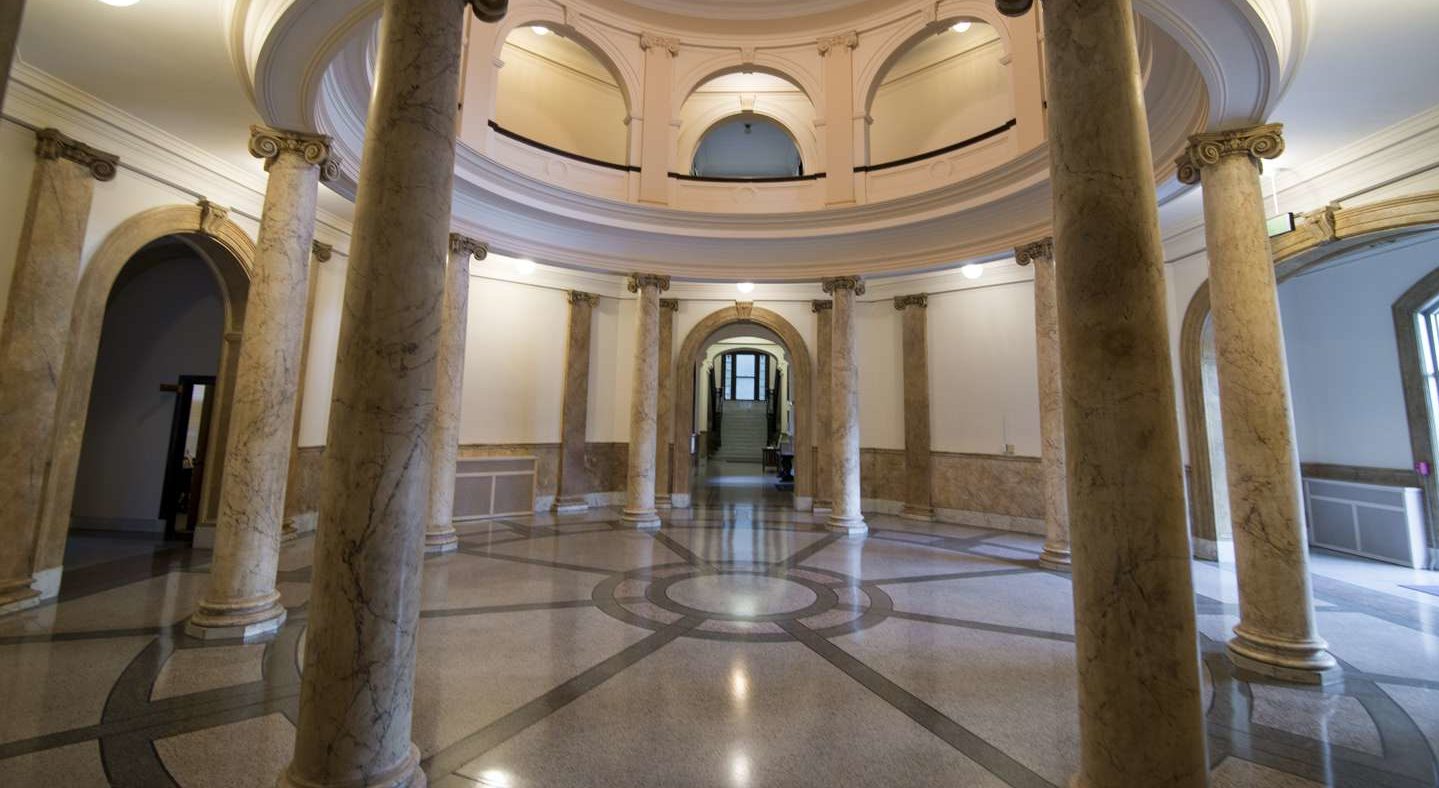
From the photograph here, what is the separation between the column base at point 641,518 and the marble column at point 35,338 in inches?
270

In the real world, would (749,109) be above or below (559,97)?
below

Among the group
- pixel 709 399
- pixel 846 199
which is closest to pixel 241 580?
pixel 846 199

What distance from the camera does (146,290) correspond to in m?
9.37

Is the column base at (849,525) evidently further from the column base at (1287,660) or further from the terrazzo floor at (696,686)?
the column base at (1287,660)

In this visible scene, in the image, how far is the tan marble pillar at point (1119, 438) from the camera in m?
2.44

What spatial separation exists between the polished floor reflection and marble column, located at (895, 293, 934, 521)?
460 cm

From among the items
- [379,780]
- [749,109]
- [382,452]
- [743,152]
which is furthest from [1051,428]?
[743,152]

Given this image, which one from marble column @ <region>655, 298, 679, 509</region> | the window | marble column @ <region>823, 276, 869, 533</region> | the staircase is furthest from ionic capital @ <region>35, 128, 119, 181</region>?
the window

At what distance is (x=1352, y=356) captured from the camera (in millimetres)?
9586

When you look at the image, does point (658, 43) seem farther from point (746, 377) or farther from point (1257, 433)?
point (746, 377)

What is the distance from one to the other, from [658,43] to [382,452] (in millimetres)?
10463

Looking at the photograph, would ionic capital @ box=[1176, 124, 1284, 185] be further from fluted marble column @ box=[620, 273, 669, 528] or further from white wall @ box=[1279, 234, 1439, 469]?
fluted marble column @ box=[620, 273, 669, 528]

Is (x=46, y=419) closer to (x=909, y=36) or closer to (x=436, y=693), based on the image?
(x=436, y=693)

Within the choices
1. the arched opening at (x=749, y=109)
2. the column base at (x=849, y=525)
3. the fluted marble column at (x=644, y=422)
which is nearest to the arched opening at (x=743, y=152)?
the arched opening at (x=749, y=109)
